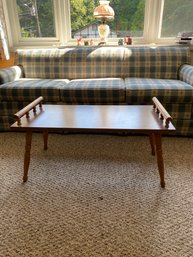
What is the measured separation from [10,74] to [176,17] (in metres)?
2.18

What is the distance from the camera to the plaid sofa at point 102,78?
6.34 ft

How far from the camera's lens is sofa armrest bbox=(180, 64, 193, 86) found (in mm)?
2033

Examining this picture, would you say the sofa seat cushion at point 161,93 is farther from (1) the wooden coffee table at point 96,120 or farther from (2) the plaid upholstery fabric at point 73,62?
(2) the plaid upholstery fabric at point 73,62

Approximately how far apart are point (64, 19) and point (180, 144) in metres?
2.21

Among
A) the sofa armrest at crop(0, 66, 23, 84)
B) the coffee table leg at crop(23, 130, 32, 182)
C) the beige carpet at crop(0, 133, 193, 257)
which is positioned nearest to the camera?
the beige carpet at crop(0, 133, 193, 257)

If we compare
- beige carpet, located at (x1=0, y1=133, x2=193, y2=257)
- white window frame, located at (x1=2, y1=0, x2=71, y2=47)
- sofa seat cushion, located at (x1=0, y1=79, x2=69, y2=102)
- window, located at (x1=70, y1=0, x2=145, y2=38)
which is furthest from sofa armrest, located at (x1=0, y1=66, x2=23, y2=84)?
window, located at (x1=70, y1=0, x2=145, y2=38)

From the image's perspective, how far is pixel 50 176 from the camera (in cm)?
153

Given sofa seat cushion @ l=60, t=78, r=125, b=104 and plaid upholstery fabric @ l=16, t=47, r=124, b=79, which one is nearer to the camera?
sofa seat cushion @ l=60, t=78, r=125, b=104

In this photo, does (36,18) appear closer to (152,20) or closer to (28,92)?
(28,92)

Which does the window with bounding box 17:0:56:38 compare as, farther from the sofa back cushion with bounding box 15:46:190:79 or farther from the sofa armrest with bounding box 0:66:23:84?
the sofa armrest with bounding box 0:66:23:84

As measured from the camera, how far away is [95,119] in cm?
142

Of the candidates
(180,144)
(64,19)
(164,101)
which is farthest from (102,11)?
(180,144)

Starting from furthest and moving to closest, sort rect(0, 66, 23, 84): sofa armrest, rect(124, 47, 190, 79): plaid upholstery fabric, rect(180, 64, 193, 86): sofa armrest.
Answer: rect(124, 47, 190, 79): plaid upholstery fabric, rect(0, 66, 23, 84): sofa armrest, rect(180, 64, 193, 86): sofa armrest

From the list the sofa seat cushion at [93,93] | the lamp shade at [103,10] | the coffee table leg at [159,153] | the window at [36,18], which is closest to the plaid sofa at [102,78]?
the sofa seat cushion at [93,93]
